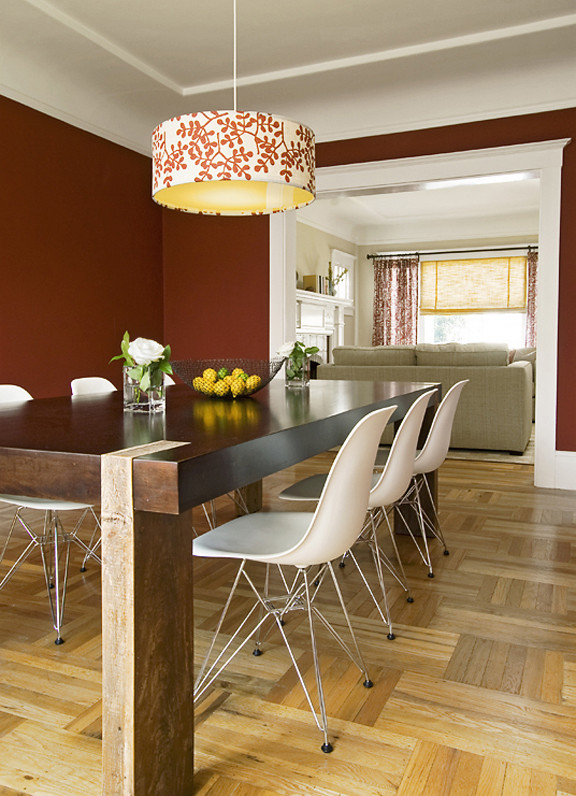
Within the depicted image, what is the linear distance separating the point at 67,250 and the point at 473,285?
309 inches

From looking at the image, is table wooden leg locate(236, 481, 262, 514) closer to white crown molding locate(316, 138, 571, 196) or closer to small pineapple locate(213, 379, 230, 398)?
small pineapple locate(213, 379, 230, 398)

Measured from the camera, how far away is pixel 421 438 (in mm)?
3592

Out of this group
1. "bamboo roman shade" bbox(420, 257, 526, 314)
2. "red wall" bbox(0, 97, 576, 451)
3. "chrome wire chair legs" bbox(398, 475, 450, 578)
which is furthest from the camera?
"bamboo roman shade" bbox(420, 257, 526, 314)

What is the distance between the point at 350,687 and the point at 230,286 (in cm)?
436

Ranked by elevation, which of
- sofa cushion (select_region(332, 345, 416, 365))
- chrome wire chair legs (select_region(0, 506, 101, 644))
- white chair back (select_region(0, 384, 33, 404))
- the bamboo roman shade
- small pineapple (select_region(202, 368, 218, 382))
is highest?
the bamboo roman shade

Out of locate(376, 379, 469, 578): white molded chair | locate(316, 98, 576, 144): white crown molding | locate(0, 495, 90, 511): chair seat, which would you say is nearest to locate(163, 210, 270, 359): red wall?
locate(316, 98, 576, 144): white crown molding

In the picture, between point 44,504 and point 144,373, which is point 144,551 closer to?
point 144,373

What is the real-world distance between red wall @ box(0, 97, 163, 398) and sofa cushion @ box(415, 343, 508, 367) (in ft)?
8.09

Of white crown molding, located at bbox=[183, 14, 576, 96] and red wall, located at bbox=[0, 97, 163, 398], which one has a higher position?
white crown molding, located at bbox=[183, 14, 576, 96]

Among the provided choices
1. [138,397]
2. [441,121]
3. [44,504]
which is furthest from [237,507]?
[441,121]

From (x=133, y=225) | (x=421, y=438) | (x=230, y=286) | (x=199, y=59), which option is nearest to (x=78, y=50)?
(x=199, y=59)

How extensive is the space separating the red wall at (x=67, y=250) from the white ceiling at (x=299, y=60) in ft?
0.72

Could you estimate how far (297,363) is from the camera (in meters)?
3.25

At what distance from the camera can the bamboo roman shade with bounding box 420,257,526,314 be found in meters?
11.0
